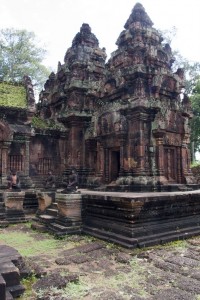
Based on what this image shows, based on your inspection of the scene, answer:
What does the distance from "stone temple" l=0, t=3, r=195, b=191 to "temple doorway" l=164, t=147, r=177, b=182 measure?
0.04 m

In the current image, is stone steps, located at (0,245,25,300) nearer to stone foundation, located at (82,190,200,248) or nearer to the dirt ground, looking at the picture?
the dirt ground

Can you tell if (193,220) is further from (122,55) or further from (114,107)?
(122,55)

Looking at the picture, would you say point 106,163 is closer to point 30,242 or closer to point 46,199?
point 46,199

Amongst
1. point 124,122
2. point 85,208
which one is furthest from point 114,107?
point 85,208

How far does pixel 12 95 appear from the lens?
14.1 meters

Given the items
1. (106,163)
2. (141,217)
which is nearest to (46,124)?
(106,163)

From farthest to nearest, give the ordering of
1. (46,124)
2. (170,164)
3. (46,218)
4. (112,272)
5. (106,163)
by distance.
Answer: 1. (46,124)
2. (106,163)
3. (170,164)
4. (46,218)
5. (112,272)

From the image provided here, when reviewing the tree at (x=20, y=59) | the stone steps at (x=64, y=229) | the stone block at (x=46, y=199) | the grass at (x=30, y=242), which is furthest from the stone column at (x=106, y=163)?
the tree at (x=20, y=59)

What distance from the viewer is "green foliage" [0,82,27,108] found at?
13.6 meters

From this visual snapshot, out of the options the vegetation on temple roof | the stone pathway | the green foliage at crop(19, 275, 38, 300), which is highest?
the vegetation on temple roof

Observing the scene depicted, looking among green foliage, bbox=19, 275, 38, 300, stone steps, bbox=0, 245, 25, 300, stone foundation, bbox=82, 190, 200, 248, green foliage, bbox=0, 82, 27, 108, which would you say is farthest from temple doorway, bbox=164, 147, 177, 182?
green foliage, bbox=0, 82, 27, 108

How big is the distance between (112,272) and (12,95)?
11590 millimetres

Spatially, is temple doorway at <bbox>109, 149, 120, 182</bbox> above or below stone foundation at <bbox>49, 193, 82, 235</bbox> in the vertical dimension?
above

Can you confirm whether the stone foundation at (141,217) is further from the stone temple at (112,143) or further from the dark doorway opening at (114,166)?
the dark doorway opening at (114,166)
